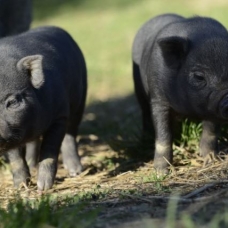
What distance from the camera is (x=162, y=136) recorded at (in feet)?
23.8

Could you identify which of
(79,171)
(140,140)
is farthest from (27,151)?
(140,140)

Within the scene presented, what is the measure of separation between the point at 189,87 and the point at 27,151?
2.25m

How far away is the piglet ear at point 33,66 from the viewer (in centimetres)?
645

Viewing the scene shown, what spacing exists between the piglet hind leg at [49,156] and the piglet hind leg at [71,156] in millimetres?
1053

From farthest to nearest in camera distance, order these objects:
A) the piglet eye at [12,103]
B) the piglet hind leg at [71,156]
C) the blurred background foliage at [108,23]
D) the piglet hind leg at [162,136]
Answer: the blurred background foliage at [108,23]
the piglet hind leg at [71,156]
the piglet hind leg at [162,136]
the piglet eye at [12,103]

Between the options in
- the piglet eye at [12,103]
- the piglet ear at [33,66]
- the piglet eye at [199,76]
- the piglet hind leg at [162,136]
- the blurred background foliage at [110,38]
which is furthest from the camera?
the blurred background foliage at [110,38]

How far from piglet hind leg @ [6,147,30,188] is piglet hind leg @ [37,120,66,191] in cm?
32

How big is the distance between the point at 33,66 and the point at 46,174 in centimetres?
102

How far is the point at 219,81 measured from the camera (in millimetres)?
6602

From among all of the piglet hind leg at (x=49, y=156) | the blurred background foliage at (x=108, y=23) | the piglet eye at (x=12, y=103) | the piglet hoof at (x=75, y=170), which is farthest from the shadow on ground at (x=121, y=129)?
the piglet eye at (x=12, y=103)

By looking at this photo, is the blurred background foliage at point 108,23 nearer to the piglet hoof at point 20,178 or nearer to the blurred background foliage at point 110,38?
the blurred background foliage at point 110,38

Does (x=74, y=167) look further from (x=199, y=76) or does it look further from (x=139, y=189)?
(x=139, y=189)

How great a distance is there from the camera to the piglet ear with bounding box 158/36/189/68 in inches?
272

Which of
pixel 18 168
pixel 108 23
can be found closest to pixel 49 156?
pixel 18 168
